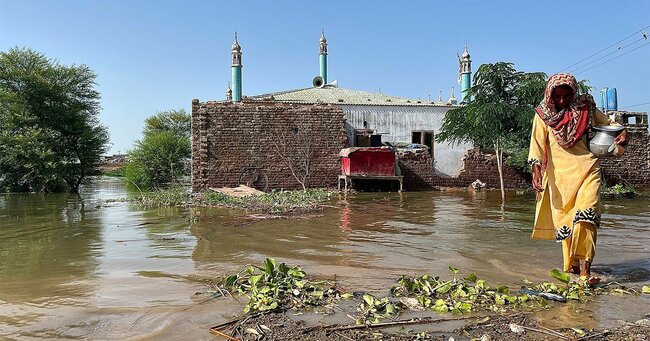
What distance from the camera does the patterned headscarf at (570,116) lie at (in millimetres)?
4168

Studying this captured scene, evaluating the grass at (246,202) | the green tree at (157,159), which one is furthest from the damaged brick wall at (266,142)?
the green tree at (157,159)

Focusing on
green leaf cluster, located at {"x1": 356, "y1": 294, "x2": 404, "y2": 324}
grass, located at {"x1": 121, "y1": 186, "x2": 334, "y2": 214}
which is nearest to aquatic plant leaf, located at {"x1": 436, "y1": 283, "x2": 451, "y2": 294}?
green leaf cluster, located at {"x1": 356, "y1": 294, "x2": 404, "y2": 324}

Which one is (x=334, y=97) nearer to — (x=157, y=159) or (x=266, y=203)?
(x=157, y=159)

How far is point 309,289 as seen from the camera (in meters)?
3.47

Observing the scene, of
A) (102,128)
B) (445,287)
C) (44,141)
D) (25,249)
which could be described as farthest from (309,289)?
(102,128)

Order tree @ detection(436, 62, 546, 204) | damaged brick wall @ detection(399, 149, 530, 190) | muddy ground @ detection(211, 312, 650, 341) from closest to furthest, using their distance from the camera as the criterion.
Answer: muddy ground @ detection(211, 312, 650, 341) < tree @ detection(436, 62, 546, 204) < damaged brick wall @ detection(399, 149, 530, 190)

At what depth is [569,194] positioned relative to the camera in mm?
4164

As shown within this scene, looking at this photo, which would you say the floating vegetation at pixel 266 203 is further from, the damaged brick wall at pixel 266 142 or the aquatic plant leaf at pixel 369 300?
the aquatic plant leaf at pixel 369 300

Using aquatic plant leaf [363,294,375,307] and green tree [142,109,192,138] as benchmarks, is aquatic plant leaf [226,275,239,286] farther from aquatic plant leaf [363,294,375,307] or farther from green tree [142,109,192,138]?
green tree [142,109,192,138]

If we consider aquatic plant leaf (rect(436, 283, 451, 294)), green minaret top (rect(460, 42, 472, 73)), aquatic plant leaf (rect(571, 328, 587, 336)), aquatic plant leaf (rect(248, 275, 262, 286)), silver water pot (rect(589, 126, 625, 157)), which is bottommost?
aquatic plant leaf (rect(571, 328, 587, 336))

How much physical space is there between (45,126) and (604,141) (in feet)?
77.5

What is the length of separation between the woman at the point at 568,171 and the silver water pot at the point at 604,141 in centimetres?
5

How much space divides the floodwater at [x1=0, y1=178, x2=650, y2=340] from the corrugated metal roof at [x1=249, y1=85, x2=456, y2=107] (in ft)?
44.6

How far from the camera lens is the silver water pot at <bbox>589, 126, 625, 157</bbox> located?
4039mm
